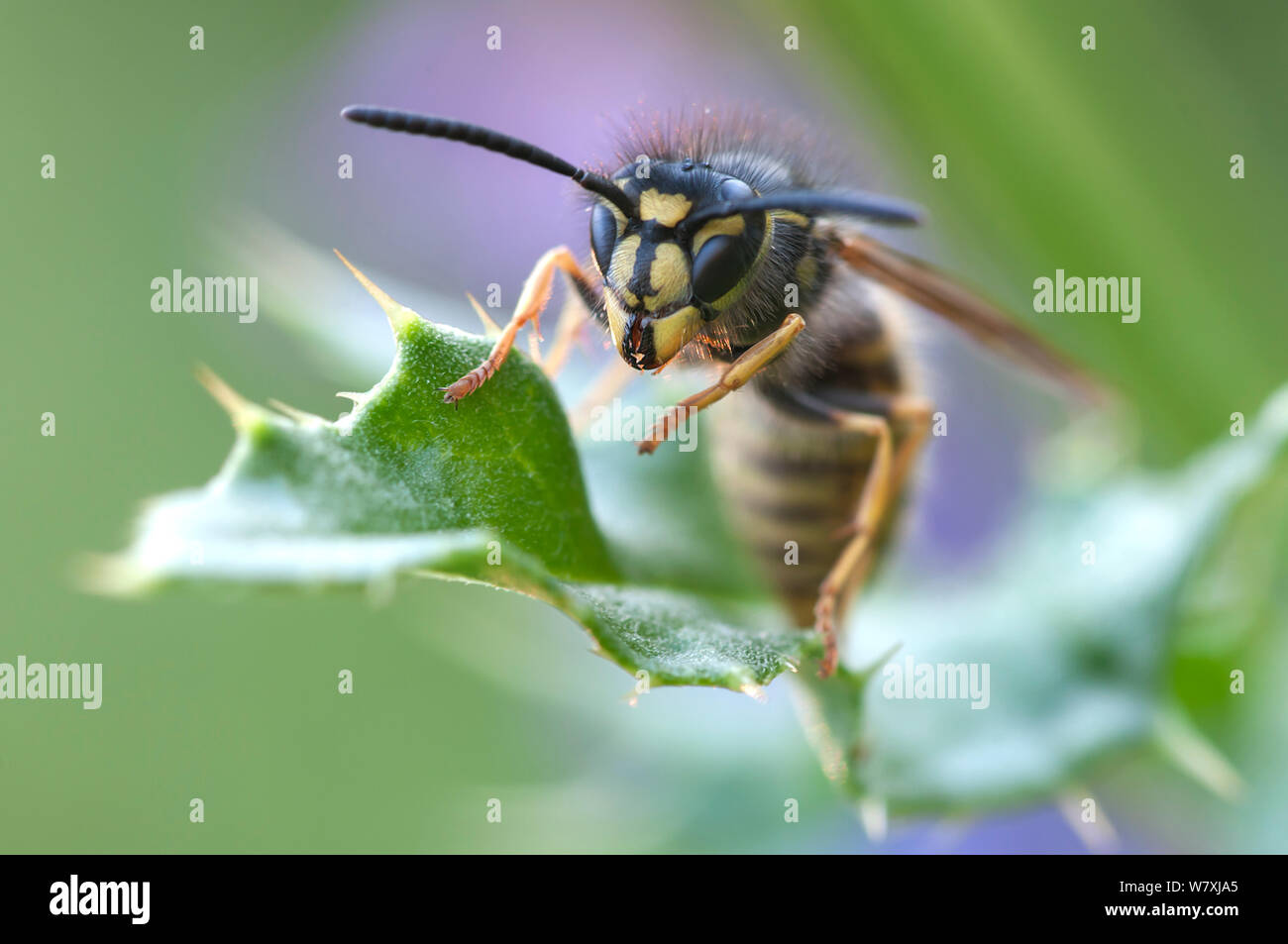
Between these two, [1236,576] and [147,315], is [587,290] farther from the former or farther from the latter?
[147,315]

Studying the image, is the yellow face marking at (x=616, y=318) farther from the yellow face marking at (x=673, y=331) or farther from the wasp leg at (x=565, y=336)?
the wasp leg at (x=565, y=336)

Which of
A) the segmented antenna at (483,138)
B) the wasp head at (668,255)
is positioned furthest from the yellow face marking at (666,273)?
the segmented antenna at (483,138)

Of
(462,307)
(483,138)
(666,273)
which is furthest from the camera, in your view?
(462,307)

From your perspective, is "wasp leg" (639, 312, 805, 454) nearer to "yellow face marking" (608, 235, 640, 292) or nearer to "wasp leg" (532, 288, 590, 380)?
"yellow face marking" (608, 235, 640, 292)

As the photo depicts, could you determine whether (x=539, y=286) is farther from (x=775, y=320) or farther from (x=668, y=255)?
(x=775, y=320)

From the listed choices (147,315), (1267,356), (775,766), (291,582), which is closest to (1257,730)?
(1267,356)

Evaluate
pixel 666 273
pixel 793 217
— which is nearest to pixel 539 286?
pixel 666 273
